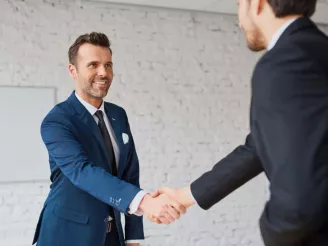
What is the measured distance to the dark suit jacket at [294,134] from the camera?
1.06 meters

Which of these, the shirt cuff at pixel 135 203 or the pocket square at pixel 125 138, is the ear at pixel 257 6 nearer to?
the shirt cuff at pixel 135 203

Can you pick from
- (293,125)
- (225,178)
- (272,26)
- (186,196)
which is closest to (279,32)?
(272,26)

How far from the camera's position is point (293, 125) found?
3.52ft

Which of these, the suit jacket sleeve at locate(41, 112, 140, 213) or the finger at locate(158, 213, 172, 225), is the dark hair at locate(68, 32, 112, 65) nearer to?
the suit jacket sleeve at locate(41, 112, 140, 213)

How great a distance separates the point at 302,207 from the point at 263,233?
0.51 ft

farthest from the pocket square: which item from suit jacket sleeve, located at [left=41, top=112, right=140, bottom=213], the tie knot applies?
suit jacket sleeve, located at [left=41, top=112, right=140, bottom=213]

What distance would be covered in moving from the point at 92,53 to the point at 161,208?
80 cm

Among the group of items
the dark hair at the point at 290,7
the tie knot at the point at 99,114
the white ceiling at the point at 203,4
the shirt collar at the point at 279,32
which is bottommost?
the tie knot at the point at 99,114

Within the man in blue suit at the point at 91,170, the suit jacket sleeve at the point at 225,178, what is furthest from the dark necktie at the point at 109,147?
the suit jacket sleeve at the point at 225,178

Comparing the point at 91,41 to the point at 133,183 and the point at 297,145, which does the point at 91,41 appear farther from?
the point at 297,145

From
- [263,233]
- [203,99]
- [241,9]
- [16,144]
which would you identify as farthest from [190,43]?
[263,233]

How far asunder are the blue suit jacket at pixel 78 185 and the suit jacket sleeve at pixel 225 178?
57 centimetres

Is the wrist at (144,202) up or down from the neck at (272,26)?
down

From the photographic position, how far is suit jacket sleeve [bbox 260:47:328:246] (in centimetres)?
106
